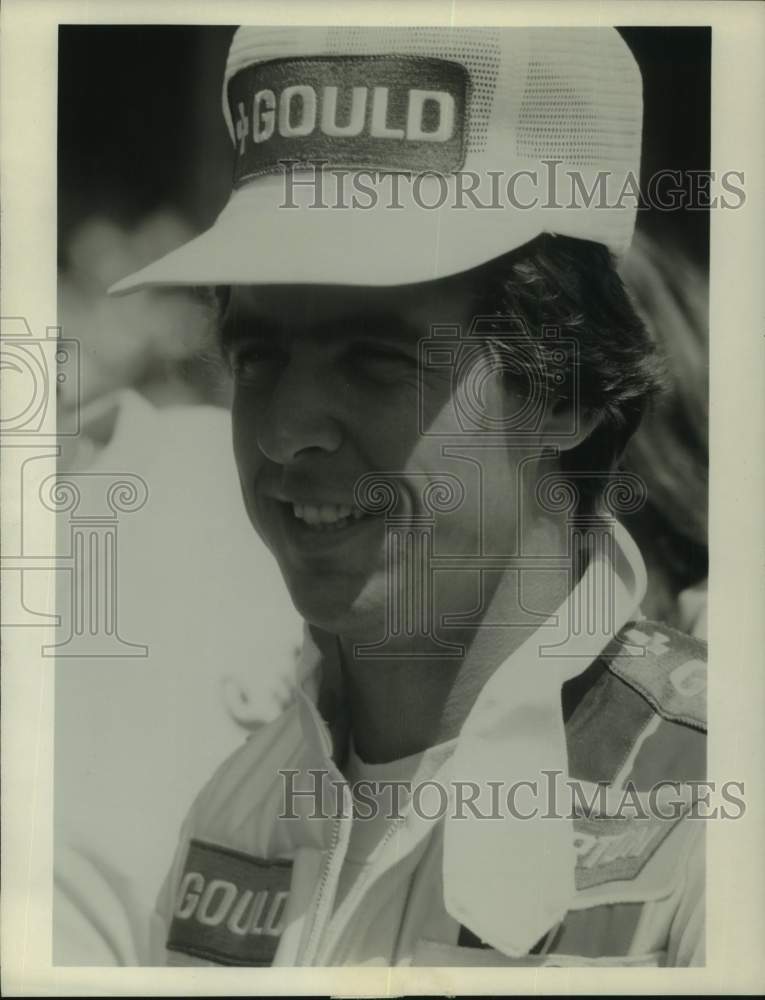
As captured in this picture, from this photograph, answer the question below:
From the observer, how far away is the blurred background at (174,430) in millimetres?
1641

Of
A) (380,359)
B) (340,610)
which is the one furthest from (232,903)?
(380,359)

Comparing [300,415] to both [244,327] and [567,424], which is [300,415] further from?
[567,424]

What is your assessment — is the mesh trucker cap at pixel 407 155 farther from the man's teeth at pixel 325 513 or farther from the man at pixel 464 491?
the man's teeth at pixel 325 513

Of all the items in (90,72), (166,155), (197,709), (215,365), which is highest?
(90,72)

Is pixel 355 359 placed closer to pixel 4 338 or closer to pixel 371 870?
pixel 4 338

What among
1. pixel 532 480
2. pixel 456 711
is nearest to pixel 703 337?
pixel 532 480

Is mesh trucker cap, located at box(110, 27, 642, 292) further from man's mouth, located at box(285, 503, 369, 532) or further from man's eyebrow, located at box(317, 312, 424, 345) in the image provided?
man's mouth, located at box(285, 503, 369, 532)

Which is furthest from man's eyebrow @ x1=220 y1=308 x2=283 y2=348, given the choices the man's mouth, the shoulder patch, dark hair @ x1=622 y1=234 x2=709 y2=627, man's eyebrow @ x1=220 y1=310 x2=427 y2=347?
the shoulder patch

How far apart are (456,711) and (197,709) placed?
13.4 inches

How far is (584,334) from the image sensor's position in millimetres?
1624

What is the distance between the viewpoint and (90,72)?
5.44ft

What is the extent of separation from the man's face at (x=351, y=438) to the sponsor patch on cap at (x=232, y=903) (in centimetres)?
34

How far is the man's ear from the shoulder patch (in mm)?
249

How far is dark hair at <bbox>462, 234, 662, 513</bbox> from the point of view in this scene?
161 cm
